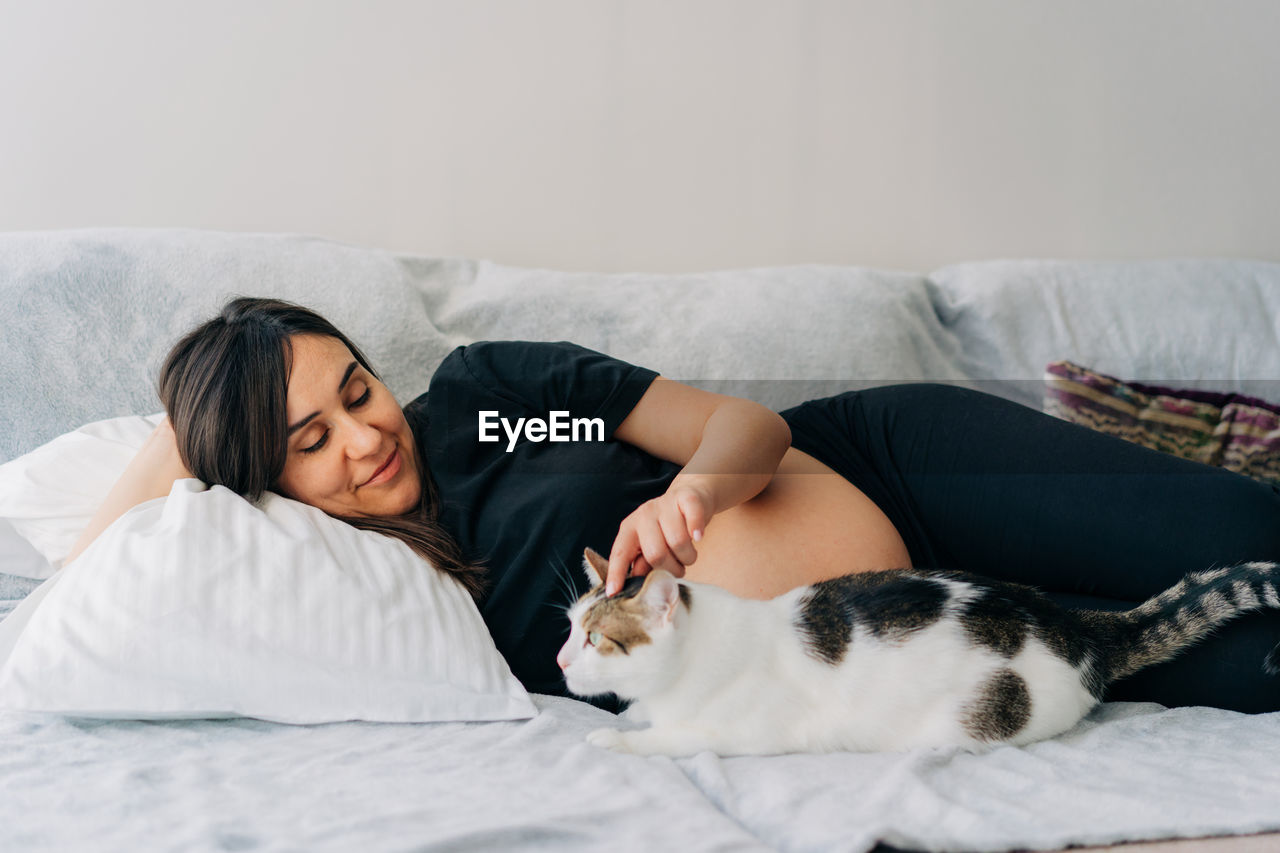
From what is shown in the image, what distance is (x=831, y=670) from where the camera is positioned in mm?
815

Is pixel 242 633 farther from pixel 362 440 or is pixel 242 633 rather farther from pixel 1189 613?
pixel 1189 613

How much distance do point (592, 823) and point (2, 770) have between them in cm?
52

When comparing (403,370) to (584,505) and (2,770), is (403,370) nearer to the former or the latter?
(584,505)

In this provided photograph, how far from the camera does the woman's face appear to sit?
107cm

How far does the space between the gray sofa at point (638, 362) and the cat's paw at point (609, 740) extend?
0.02m

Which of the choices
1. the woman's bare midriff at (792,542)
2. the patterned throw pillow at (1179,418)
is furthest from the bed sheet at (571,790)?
the patterned throw pillow at (1179,418)

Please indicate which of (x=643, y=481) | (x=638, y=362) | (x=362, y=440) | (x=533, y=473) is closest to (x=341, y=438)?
(x=362, y=440)

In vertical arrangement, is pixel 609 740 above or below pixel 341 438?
below

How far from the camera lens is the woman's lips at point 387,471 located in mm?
1117

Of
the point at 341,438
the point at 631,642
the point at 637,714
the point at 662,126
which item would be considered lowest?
the point at 637,714

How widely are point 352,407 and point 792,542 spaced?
22.7 inches

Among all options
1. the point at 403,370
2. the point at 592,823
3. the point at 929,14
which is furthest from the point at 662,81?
the point at 592,823

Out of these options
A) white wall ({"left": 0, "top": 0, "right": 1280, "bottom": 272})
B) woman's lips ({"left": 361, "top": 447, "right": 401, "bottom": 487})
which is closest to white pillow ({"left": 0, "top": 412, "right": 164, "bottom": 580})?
woman's lips ({"left": 361, "top": 447, "right": 401, "bottom": 487})

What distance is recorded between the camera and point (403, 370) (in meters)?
1.47
